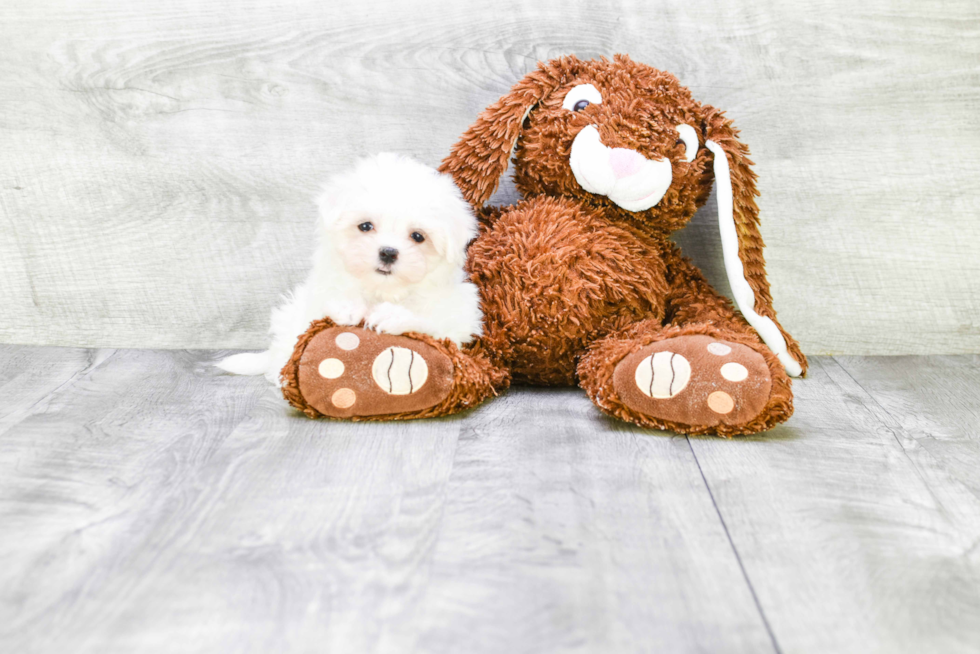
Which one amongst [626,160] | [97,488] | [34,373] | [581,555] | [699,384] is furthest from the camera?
[34,373]

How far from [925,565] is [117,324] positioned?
125 cm

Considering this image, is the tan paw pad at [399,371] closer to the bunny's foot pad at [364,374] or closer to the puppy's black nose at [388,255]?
the bunny's foot pad at [364,374]

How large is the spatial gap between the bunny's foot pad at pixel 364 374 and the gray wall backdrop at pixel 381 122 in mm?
418

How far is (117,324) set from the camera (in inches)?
54.6

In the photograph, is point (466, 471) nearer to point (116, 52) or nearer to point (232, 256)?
point (232, 256)

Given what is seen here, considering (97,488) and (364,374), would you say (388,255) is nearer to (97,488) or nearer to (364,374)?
(364,374)

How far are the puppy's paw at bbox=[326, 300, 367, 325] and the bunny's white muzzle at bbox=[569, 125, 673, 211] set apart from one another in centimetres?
36

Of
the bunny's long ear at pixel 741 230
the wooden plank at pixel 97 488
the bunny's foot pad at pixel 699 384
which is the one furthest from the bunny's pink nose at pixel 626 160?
the wooden plank at pixel 97 488

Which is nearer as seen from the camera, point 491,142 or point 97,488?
point 97,488

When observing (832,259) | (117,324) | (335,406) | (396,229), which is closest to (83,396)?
(117,324)

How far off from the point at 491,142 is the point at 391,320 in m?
0.31

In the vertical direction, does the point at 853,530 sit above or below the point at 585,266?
below

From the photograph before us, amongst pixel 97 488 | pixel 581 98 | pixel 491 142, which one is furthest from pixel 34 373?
pixel 581 98

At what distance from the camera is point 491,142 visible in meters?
1.15
